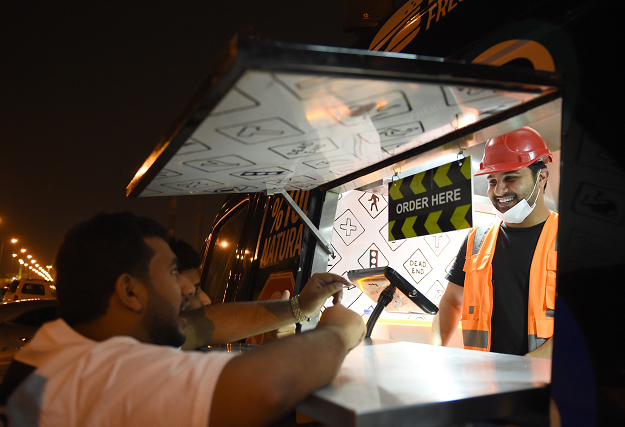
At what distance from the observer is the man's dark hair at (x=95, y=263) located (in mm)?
1511

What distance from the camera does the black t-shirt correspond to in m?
3.07

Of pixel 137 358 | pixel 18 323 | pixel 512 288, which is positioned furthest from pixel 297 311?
pixel 18 323

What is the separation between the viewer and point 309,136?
Result: 168 centimetres

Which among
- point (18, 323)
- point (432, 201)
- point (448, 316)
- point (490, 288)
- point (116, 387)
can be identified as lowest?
point (18, 323)

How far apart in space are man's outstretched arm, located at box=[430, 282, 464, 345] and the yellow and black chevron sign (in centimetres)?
161

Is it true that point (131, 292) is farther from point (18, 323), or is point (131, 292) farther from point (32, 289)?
point (32, 289)

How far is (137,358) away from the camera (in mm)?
1203

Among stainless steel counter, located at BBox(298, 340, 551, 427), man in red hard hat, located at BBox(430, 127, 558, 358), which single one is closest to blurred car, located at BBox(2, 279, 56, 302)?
man in red hard hat, located at BBox(430, 127, 558, 358)

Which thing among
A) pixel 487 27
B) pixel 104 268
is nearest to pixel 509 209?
pixel 487 27

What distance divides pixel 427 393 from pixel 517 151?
7.49ft

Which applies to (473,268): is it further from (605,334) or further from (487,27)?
(605,334)

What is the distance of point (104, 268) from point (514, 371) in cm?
142

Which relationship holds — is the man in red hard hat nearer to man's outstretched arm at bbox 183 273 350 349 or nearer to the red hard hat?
the red hard hat

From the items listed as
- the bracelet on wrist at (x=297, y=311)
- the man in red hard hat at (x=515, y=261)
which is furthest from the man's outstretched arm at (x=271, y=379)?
the man in red hard hat at (x=515, y=261)
